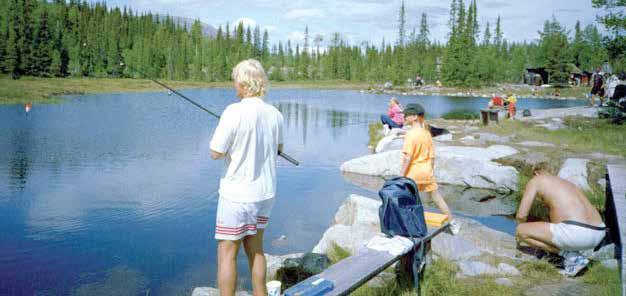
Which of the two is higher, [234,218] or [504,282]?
[234,218]

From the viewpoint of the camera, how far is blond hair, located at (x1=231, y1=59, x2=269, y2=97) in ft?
11.5

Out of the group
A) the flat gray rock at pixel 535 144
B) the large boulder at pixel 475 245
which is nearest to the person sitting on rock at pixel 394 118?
the flat gray rock at pixel 535 144

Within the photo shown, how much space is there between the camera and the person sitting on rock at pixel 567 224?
493 centimetres

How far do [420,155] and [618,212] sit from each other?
235cm

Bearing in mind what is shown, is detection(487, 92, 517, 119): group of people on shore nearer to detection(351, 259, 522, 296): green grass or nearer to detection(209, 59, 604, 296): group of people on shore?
detection(351, 259, 522, 296): green grass

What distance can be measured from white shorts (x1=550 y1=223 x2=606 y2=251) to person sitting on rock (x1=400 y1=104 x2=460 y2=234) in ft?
4.79

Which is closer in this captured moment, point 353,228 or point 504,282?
point 504,282

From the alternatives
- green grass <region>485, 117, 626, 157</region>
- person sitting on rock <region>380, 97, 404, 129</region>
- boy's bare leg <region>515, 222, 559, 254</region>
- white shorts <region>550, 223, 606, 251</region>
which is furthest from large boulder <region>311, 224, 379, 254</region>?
person sitting on rock <region>380, 97, 404, 129</region>

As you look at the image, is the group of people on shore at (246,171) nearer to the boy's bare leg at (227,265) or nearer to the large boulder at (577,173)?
the boy's bare leg at (227,265)

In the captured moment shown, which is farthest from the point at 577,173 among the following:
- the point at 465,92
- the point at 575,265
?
the point at 465,92

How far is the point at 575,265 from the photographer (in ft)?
16.3

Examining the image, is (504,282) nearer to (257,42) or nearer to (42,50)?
(42,50)

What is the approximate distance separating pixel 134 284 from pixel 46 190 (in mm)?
5625

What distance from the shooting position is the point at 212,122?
25.1 m
